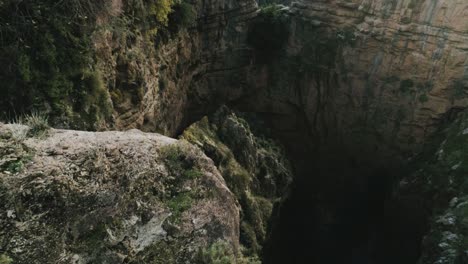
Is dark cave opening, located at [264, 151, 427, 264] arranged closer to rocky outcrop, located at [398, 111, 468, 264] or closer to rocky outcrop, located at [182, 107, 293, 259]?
rocky outcrop, located at [182, 107, 293, 259]

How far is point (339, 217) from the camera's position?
21.2 metres

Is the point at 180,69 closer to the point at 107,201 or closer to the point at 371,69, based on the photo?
the point at 371,69

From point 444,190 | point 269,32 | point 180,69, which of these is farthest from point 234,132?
point 444,190

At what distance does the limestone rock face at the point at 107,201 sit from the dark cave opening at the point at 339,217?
12.8 m

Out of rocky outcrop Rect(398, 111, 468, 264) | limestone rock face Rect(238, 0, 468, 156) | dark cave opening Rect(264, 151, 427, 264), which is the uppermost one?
limestone rock face Rect(238, 0, 468, 156)

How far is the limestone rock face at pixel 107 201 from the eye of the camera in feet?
13.8

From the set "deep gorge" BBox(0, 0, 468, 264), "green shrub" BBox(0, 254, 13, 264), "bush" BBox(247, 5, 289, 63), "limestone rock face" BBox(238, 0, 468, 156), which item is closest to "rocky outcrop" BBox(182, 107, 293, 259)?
"deep gorge" BBox(0, 0, 468, 264)

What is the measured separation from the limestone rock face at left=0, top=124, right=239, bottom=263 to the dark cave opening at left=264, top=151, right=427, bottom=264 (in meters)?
12.8

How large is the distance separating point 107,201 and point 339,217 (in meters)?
18.2

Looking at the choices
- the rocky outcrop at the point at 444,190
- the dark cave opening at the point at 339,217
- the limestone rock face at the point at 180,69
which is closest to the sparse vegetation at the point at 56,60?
the limestone rock face at the point at 180,69

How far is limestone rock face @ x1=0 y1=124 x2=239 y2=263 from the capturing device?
421 centimetres

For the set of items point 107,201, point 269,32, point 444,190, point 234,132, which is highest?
point 107,201

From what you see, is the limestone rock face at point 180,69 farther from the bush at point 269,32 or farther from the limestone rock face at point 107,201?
the limestone rock face at point 107,201

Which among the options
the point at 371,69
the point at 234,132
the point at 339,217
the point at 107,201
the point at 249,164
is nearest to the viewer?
the point at 107,201
